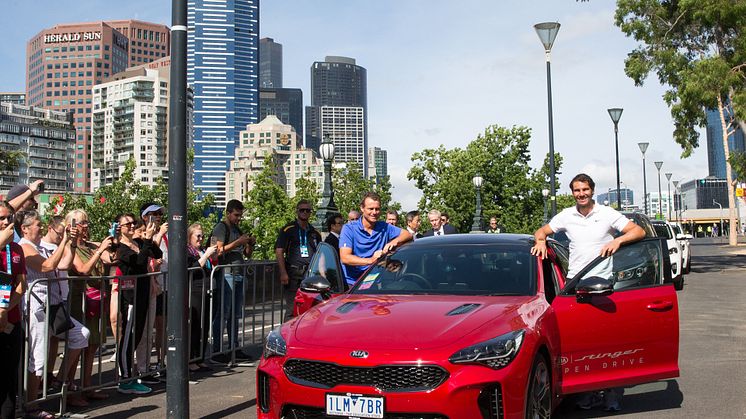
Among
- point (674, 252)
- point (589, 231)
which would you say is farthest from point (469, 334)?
point (674, 252)

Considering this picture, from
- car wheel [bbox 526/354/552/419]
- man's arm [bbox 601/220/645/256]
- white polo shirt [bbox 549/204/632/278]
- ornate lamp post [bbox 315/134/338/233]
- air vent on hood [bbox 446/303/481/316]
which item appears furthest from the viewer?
ornate lamp post [bbox 315/134/338/233]

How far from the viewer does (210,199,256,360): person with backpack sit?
9.23m

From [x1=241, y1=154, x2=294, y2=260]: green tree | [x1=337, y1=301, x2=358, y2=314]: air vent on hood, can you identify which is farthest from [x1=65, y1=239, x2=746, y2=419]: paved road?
[x1=241, y1=154, x2=294, y2=260]: green tree

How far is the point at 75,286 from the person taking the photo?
7.19 meters

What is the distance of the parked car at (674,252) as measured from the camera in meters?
19.7

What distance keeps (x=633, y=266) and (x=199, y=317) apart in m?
4.88

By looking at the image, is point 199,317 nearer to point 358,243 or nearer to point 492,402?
point 358,243

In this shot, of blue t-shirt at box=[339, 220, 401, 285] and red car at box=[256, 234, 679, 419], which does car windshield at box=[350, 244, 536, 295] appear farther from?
blue t-shirt at box=[339, 220, 401, 285]

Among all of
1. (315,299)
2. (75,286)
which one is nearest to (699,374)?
(315,299)

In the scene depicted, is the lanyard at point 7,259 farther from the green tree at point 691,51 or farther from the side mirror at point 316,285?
the green tree at point 691,51

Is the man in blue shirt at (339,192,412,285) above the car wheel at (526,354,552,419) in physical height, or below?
above

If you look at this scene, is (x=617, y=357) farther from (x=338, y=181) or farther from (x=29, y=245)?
(x=338, y=181)

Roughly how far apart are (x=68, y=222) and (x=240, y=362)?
10.7 feet

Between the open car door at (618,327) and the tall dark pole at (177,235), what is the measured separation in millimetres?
2813
